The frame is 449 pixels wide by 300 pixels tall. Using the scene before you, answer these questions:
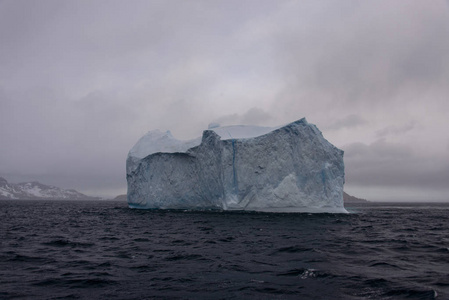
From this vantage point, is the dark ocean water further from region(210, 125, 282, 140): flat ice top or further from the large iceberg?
region(210, 125, 282, 140): flat ice top

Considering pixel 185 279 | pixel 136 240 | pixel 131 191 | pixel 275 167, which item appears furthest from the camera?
pixel 131 191

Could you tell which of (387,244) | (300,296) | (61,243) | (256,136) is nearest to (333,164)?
(256,136)

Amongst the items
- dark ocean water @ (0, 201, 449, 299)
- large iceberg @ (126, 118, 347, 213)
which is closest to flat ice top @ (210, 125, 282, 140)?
large iceberg @ (126, 118, 347, 213)

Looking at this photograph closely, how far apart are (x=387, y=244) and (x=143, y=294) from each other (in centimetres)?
858

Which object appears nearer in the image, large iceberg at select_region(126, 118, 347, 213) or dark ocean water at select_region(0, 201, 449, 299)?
dark ocean water at select_region(0, 201, 449, 299)

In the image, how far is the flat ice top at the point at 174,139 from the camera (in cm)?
2842

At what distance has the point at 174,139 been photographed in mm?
32938

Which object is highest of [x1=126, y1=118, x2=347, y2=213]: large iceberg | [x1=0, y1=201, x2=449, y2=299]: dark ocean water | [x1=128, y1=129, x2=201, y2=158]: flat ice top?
[x1=128, y1=129, x2=201, y2=158]: flat ice top

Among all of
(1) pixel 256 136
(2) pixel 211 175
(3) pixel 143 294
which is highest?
(1) pixel 256 136

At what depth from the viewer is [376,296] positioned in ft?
19.4

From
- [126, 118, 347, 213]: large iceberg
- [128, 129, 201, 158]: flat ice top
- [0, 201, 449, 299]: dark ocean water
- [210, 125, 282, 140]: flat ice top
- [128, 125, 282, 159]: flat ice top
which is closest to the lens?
[0, 201, 449, 299]: dark ocean water

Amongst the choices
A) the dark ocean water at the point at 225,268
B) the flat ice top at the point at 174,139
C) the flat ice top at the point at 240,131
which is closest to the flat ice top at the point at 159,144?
the flat ice top at the point at 174,139

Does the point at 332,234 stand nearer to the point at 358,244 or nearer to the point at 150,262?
the point at 358,244

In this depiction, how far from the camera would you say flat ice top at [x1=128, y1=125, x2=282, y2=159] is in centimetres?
2842
